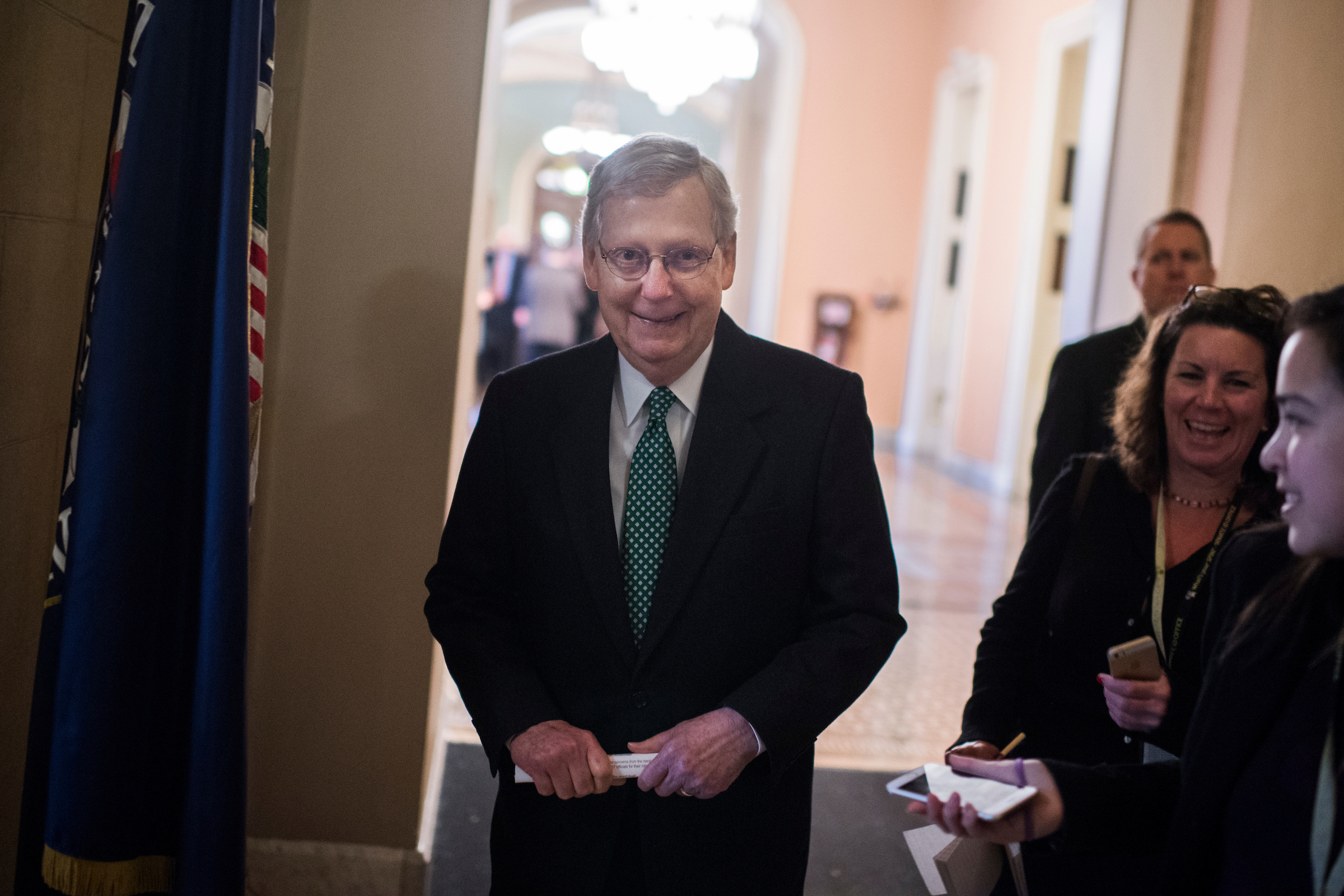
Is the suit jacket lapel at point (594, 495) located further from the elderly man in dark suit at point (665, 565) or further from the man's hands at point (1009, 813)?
the man's hands at point (1009, 813)

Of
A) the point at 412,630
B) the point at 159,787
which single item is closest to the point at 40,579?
the point at 159,787

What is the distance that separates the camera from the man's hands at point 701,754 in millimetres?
1551

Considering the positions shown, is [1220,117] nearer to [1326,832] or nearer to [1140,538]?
[1140,538]

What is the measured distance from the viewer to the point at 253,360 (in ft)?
5.79

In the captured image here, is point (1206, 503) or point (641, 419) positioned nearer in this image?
point (641, 419)

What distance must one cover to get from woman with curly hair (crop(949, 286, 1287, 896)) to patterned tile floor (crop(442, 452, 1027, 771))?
6.74 feet

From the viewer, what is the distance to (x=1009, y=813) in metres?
1.33

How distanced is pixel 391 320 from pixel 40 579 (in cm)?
90

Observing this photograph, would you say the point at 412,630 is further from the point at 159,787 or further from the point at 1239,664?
the point at 1239,664

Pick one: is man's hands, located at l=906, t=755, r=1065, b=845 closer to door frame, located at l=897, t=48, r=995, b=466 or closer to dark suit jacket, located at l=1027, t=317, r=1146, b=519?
dark suit jacket, located at l=1027, t=317, r=1146, b=519

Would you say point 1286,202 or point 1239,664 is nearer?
point 1239,664

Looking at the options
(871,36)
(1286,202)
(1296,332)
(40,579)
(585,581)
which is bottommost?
(40,579)

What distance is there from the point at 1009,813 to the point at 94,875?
1.19m

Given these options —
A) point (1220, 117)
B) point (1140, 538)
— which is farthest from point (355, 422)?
point (1220, 117)
